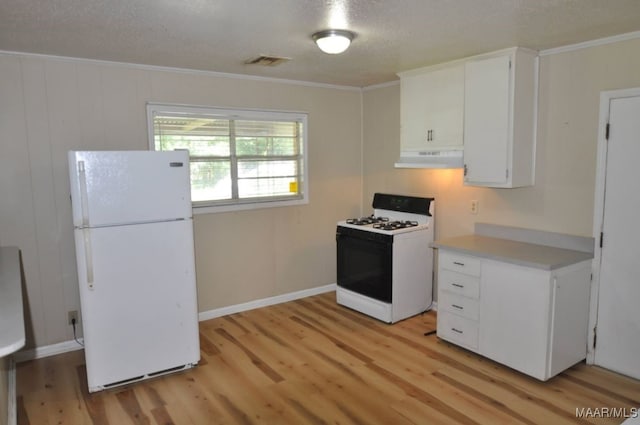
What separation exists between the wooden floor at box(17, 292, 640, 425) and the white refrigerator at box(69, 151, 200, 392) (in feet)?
0.70

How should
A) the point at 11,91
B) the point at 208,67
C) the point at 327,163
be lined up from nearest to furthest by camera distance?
the point at 11,91, the point at 208,67, the point at 327,163

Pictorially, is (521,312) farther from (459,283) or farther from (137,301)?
(137,301)

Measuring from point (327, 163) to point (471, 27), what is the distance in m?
2.47

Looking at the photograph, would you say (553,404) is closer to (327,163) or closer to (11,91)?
(327,163)

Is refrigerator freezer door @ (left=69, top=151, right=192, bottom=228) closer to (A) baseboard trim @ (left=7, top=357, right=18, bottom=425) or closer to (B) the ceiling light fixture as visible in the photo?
(A) baseboard trim @ (left=7, top=357, right=18, bottom=425)

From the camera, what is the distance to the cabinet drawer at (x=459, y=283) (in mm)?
3410

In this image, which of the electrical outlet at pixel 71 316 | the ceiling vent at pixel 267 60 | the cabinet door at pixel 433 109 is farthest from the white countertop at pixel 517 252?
the electrical outlet at pixel 71 316

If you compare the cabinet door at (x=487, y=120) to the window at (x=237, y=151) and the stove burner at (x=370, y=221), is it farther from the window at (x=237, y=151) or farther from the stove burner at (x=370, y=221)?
the window at (x=237, y=151)

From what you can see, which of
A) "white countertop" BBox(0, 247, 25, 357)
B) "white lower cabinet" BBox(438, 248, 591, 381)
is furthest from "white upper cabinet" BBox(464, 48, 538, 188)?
"white countertop" BBox(0, 247, 25, 357)

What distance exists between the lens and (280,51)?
3.34 metres

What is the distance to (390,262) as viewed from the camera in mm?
4062

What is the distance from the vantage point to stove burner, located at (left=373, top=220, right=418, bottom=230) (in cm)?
426

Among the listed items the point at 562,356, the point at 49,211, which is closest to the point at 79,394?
the point at 49,211

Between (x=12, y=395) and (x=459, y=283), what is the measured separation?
3.22 m
